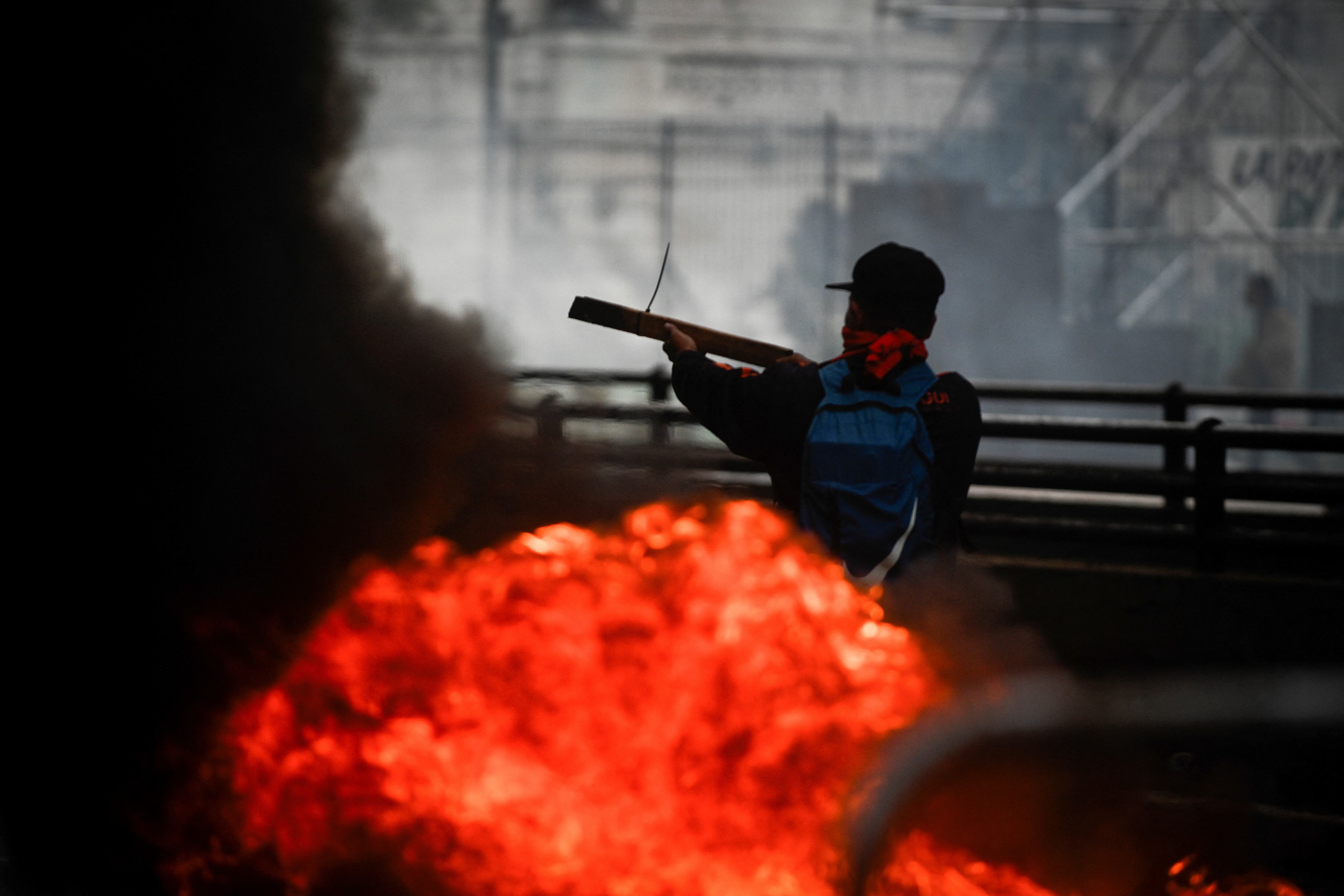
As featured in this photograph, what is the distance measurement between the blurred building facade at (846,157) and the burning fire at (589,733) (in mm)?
11366

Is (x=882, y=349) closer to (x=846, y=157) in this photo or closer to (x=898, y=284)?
(x=898, y=284)

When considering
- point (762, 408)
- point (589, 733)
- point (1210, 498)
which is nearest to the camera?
point (762, 408)

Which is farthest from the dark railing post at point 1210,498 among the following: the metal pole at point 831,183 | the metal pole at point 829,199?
the metal pole at point 831,183

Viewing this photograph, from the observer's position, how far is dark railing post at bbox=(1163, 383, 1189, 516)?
326 inches

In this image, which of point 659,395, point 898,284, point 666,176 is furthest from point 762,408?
point 666,176

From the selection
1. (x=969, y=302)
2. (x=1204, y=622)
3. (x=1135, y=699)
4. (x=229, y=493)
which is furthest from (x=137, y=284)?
(x=969, y=302)

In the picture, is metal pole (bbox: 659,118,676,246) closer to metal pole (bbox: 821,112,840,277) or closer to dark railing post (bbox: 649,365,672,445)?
metal pole (bbox: 821,112,840,277)

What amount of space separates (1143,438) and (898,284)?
4067mm

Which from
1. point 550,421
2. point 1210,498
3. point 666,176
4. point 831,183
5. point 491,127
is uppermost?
point 491,127

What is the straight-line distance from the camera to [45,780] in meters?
4.27

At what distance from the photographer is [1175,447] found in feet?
26.4

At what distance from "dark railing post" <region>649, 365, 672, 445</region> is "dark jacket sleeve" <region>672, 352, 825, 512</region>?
458 cm

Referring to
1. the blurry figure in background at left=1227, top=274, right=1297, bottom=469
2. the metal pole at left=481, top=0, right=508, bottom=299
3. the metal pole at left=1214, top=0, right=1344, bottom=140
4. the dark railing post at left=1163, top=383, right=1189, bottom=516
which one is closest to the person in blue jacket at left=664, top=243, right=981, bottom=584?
the dark railing post at left=1163, top=383, right=1189, bottom=516

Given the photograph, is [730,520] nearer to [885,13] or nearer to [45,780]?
[45,780]
